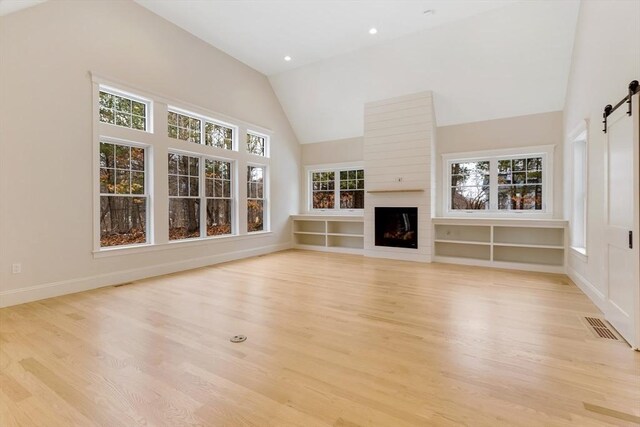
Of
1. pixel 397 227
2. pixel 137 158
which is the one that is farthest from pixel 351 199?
pixel 137 158

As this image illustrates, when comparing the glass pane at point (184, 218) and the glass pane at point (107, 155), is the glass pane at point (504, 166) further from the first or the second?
the glass pane at point (107, 155)

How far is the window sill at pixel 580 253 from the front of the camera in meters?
4.00

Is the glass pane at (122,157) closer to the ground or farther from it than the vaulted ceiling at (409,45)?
closer to the ground

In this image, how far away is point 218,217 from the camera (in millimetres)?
6238

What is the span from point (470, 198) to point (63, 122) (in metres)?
7.07

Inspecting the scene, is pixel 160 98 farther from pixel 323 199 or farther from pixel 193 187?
pixel 323 199

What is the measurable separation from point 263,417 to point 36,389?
4.86 ft

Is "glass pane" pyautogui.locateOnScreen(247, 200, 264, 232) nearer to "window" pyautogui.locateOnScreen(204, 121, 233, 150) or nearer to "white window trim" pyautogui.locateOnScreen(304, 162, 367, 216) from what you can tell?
"window" pyautogui.locateOnScreen(204, 121, 233, 150)

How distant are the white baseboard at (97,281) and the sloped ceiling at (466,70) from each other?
4306 millimetres

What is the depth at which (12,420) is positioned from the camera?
5.24ft

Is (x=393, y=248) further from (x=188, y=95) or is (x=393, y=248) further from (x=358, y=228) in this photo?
(x=188, y=95)

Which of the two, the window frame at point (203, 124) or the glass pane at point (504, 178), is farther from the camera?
the glass pane at point (504, 178)

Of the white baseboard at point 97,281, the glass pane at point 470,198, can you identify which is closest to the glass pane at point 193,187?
the white baseboard at point 97,281

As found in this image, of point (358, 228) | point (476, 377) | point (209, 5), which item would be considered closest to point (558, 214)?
point (358, 228)
